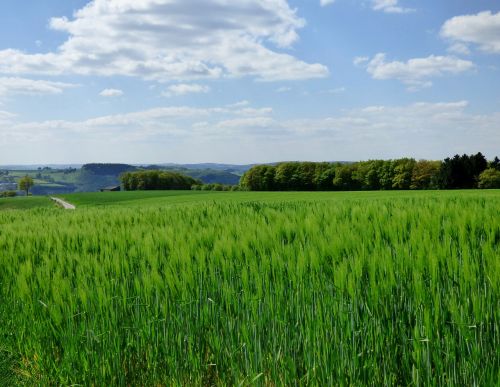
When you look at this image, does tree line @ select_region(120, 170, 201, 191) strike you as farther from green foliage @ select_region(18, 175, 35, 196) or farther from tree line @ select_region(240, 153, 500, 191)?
green foliage @ select_region(18, 175, 35, 196)

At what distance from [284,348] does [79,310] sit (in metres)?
1.97

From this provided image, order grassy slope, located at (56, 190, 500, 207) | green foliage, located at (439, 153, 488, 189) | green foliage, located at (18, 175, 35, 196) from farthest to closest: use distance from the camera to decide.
Result: green foliage, located at (18, 175, 35, 196), green foliage, located at (439, 153, 488, 189), grassy slope, located at (56, 190, 500, 207)

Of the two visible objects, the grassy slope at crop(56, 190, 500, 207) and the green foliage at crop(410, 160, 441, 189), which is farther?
the green foliage at crop(410, 160, 441, 189)

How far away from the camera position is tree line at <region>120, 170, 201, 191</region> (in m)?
126

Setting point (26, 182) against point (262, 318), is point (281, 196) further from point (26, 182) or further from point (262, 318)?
point (26, 182)

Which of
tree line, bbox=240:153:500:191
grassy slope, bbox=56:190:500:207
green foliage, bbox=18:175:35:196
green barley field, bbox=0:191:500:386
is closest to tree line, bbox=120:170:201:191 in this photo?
tree line, bbox=240:153:500:191

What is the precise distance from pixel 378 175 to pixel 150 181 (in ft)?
199

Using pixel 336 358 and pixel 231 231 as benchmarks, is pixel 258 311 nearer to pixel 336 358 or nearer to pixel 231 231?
pixel 336 358

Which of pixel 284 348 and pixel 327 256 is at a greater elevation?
pixel 327 256

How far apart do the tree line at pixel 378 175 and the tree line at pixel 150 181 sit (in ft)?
87.7

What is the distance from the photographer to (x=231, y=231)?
5.88 metres

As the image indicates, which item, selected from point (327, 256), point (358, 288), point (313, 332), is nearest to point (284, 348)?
point (313, 332)

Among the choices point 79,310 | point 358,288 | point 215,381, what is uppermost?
point 358,288

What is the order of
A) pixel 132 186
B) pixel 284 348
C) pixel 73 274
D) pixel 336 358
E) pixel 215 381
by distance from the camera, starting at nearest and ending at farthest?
pixel 336 358 < pixel 284 348 < pixel 215 381 < pixel 73 274 < pixel 132 186
